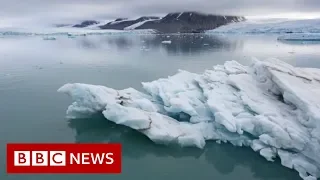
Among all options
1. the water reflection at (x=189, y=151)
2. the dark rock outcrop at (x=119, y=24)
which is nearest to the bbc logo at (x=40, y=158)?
the water reflection at (x=189, y=151)

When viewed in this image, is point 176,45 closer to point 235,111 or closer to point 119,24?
point 235,111

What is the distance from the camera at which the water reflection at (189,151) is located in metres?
6.30

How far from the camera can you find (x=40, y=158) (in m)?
5.56

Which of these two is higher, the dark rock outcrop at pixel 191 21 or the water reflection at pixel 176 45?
the dark rock outcrop at pixel 191 21

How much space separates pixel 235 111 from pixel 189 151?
1.63m

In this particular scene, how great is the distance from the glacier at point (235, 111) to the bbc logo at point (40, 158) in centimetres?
196

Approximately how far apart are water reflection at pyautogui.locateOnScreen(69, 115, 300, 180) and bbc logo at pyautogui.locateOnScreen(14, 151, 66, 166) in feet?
5.27

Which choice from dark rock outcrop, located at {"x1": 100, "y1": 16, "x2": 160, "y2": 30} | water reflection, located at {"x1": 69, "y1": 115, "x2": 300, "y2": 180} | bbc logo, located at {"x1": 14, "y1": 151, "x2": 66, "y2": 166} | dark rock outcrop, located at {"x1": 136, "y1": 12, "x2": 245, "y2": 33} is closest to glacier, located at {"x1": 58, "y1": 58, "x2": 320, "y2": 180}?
water reflection, located at {"x1": 69, "y1": 115, "x2": 300, "y2": 180}

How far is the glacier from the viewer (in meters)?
6.37

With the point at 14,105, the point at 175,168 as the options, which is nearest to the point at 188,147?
the point at 175,168

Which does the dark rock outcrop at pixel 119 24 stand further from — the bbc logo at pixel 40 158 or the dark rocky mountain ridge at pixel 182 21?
the bbc logo at pixel 40 158

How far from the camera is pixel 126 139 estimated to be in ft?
24.8

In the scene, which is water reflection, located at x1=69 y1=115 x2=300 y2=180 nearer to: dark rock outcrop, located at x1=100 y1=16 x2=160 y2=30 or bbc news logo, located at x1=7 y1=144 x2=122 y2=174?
bbc news logo, located at x1=7 y1=144 x2=122 y2=174

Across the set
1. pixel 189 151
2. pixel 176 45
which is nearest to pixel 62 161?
pixel 189 151
